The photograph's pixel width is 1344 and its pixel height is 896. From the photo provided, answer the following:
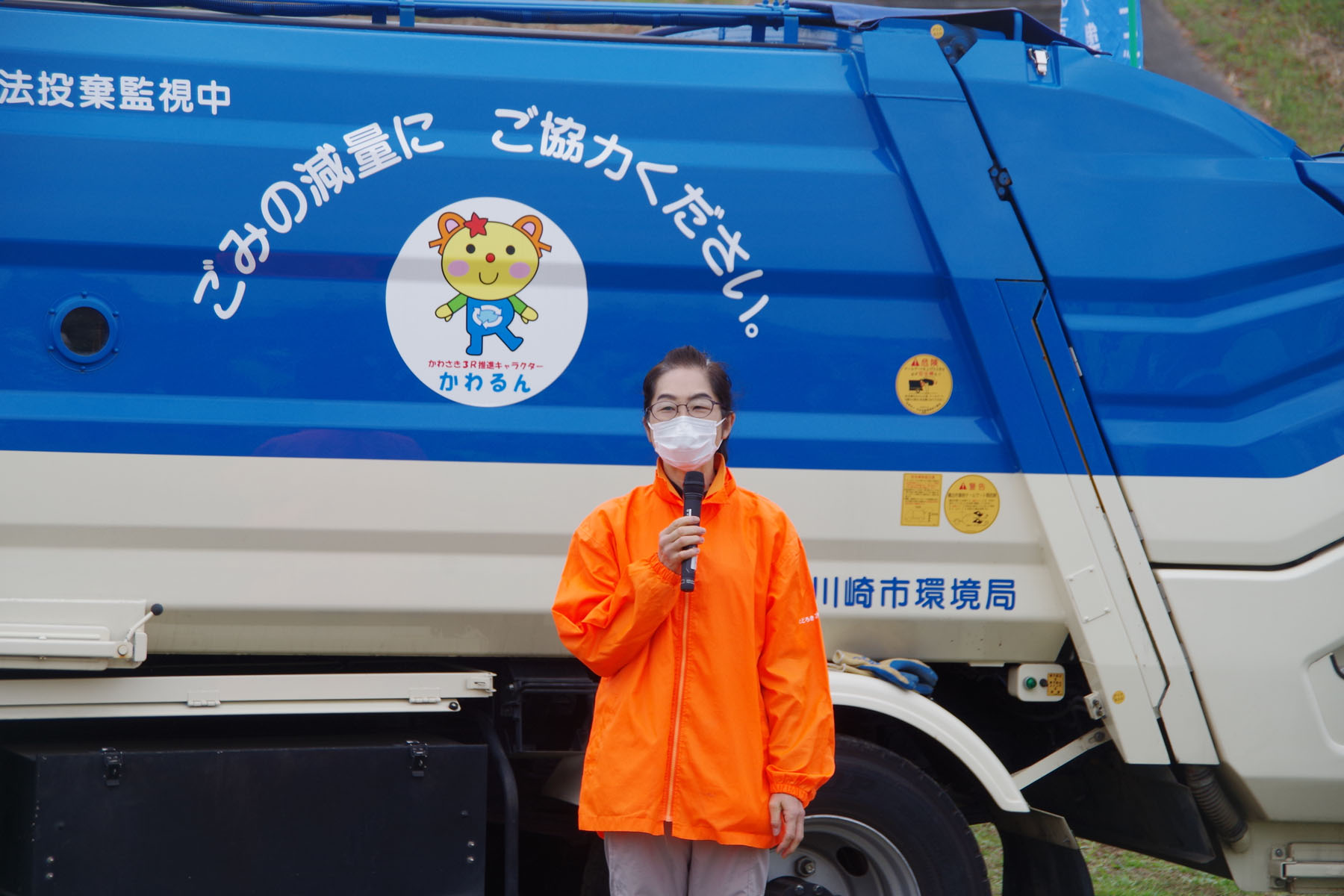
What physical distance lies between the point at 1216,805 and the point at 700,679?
5.65ft

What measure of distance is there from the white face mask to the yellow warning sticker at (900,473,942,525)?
933mm

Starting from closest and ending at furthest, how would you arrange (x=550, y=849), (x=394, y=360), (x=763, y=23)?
(x=394, y=360)
(x=763, y=23)
(x=550, y=849)

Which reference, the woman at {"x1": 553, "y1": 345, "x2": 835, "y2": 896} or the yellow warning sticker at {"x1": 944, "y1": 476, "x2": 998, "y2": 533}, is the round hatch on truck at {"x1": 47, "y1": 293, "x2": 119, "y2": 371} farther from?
the yellow warning sticker at {"x1": 944, "y1": 476, "x2": 998, "y2": 533}

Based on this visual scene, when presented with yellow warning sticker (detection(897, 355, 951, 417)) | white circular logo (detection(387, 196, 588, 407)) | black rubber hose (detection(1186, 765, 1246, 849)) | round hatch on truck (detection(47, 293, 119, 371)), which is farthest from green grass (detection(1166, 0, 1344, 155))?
round hatch on truck (detection(47, 293, 119, 371))

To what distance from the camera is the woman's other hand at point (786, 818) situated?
87.7 inches

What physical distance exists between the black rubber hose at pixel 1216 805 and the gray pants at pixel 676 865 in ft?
4.73

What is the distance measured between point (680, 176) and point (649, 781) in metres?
1.51

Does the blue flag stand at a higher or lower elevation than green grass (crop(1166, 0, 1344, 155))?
lower

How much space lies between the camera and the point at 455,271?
9.52 feet

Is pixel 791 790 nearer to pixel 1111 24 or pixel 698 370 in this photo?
pixel 698 370

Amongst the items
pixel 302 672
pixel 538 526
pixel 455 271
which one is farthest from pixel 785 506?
pixel 302 672

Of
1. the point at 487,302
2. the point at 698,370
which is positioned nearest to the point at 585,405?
the point at 487,302

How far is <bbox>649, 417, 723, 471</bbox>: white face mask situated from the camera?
221 centimetres

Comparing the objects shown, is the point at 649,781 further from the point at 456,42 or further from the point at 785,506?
the point at 456,42
